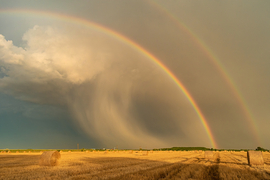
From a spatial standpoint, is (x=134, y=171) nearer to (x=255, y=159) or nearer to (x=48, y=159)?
(x=48, y=159)

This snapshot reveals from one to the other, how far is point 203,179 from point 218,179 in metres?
0.81

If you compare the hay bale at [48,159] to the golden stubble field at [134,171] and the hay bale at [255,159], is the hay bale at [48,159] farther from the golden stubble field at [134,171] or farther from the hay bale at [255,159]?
the hay bale at [255,159]

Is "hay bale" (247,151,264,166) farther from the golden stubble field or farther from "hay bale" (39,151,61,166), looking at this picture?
"hay bale" (39,151,61,166)

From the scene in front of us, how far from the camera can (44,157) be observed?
17078mm

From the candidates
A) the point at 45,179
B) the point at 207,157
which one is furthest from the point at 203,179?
the point at 207,157

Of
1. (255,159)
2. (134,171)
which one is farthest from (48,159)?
(255,159)

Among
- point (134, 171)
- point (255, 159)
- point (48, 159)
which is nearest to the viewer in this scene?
point (134, 171)

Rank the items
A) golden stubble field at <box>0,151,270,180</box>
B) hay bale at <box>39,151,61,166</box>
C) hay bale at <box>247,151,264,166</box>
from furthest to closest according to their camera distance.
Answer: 1. hay bale at <box>247,151,264,166</box>
2. hay bale at <box>39,151,61,166</box>
3. golden stubble field at <box>0,151,270,180</box>

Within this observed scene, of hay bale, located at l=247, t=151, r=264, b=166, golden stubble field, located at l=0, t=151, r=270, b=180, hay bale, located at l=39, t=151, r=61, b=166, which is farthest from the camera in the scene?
hay bale, located at l=247, t=151, r=264, b=166

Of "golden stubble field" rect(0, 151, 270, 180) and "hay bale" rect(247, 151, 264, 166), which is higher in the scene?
"hay bale" rect(247, 151, 264, 166)

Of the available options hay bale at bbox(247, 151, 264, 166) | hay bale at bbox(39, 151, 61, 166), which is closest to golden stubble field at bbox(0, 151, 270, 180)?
hay bale at bbox(39, 151, 61, 166)

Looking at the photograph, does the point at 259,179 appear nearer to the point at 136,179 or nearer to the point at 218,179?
the point at 218,179

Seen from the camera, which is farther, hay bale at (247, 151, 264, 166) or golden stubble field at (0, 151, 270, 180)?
hay bale at (247, 151, 264, 166)

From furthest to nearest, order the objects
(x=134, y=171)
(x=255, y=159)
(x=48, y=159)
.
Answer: (x=255, y=159) < (x=48, y=159) < (x=134, y=171)
